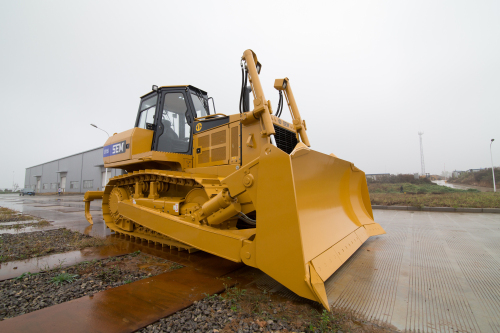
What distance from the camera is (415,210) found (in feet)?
32.0

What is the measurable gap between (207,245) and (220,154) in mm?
1742

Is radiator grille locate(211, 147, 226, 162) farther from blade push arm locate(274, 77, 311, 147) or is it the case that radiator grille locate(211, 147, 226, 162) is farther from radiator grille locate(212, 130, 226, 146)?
blade push arm locate(274, 77, 311, 147)

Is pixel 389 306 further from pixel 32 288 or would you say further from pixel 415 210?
pixel 415 210

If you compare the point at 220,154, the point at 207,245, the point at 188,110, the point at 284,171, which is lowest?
the point at 207,245

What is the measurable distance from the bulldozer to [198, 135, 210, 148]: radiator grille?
2cm

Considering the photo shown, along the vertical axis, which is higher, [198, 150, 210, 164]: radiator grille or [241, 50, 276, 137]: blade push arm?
[241, 50, 276, 137]: blade push arm

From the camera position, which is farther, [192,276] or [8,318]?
[192,276]

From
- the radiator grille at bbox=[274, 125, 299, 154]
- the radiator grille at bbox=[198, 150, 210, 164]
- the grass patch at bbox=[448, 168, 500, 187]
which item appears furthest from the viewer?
the grass patch at bbox=[448, 168, 500, 187]

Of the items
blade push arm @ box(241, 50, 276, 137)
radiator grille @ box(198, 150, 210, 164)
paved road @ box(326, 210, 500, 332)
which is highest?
blade push arm @ box(241, 50, 276, 137)

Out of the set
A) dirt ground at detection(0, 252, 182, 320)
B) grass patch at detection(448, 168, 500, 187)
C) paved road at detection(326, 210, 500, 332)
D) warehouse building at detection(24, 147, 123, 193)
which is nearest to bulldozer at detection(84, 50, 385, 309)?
paved road at detection(326, 210, 500, 332)

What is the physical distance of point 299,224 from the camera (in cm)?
221

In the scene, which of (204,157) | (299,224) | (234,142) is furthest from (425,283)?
(204,157)

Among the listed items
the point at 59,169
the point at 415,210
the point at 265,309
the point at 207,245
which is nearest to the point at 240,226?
the point at 207,245

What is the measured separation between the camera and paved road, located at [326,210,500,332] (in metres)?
2.03
